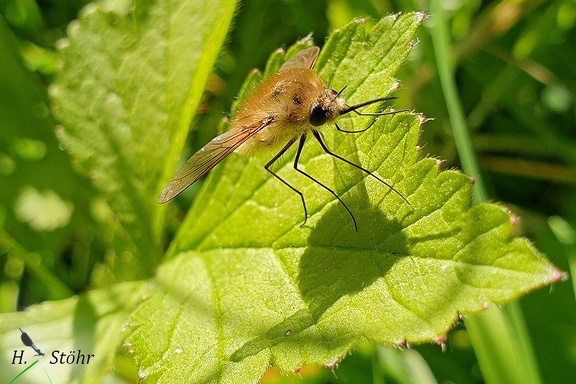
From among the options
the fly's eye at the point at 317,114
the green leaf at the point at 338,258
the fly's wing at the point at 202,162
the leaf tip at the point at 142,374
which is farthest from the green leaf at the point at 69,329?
the fly's eye at the point at 317,114

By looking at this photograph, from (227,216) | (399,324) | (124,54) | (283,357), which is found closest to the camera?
(399,324)

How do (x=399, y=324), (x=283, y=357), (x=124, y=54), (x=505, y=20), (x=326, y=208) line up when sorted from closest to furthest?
1. (x=399, y=324)
2. (x=283, y=357)
3. (x=326, y=208)
4. (x=124, y=54)
5. (x=505, y=20)

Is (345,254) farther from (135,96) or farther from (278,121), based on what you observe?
(135,96)

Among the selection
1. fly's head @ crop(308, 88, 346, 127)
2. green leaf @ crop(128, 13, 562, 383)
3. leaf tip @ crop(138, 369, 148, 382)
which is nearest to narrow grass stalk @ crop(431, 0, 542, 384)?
green leaf @ crop(128, 13, 562, 383)

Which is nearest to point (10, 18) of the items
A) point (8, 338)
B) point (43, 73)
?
point (43, 73)

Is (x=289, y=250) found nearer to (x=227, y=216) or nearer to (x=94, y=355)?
(x=227, y=216)

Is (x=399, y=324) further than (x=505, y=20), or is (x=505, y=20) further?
(x=505, y=20)

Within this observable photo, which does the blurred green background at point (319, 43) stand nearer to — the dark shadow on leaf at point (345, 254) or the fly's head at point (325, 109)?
the fly's head at point (325, 109)

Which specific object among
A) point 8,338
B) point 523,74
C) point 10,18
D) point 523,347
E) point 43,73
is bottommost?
point 523,347
